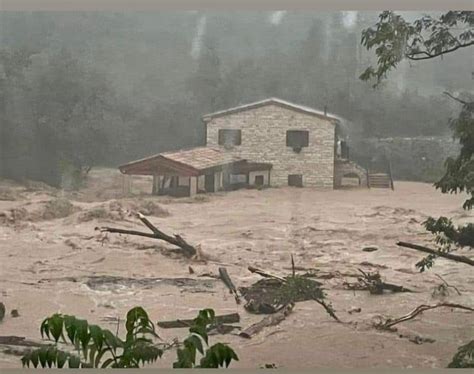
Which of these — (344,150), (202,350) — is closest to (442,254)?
(344,150)

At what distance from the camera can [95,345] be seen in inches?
95.1

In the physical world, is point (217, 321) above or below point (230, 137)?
below

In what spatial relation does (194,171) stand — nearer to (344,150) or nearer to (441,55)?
(344,150)

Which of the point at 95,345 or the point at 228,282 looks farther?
the point at 228,282

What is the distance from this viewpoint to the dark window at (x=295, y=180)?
8.86 ft

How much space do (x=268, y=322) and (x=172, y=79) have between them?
2.87 feet

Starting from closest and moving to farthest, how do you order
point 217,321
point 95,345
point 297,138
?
1. point 95,345
2. point 217,321
3. point 297,138

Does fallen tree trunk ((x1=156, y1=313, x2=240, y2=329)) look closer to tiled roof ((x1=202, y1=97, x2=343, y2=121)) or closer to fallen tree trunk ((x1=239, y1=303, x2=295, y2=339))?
fallen tree trunk ((x1=239, y1=303, x2=295, y2=339))

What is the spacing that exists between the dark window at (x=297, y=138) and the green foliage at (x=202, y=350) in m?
0.63

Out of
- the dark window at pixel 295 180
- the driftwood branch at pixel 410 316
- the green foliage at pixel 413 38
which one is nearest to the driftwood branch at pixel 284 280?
the driftwood branch at pixel 410 316

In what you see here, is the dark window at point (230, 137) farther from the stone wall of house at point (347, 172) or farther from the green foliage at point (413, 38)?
the green foliage at point (413, 38)

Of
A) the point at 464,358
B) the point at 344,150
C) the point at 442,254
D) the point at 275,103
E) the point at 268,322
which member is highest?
the point at 275,103

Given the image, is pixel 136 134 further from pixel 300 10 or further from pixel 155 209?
pixel 300 10

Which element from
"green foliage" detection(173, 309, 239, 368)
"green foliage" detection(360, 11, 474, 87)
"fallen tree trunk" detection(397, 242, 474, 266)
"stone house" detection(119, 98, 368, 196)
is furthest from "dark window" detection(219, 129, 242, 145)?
"fallen tree trunk" detection(397, 242, 474, 266)
